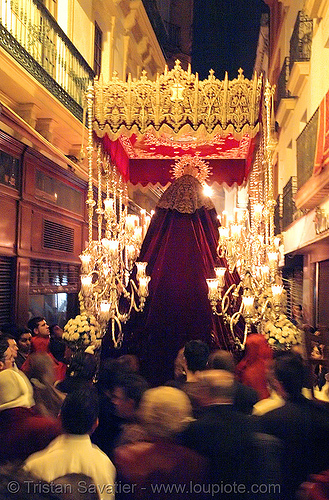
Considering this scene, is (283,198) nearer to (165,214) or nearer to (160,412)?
(165,214)

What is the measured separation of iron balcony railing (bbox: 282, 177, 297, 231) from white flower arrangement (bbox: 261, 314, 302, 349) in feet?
22.8

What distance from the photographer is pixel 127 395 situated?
3.40 m

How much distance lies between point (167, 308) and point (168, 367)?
2.58 feet

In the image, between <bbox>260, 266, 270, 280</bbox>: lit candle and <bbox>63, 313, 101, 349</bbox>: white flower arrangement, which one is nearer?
<bbox>63, 313, 101, 349</bbox>: white flower arrangement

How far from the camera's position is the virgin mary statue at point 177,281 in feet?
23.4

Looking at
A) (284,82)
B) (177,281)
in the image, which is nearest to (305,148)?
(177,281)

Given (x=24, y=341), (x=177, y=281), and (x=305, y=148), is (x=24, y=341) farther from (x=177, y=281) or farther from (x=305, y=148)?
(x=305, y=148)

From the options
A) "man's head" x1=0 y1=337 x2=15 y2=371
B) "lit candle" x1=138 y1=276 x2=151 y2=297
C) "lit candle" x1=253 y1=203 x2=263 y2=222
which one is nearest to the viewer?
"man's head" x1=0 y1=337 x2=15 y2=371

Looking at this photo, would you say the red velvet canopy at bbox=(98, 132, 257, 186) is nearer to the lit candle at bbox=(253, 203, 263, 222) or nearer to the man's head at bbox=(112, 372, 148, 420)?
the lit candle at bbox=(253, 203, 263, 222)

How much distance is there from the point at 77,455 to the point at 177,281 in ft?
16.9

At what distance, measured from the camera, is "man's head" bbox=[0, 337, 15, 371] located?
13.4 feet

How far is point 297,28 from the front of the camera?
11656 mm

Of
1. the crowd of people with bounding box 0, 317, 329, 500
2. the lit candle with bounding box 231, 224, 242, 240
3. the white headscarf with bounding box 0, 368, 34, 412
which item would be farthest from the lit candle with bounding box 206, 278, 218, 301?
the white headscarf with bounding box 0, 368, 34, 412

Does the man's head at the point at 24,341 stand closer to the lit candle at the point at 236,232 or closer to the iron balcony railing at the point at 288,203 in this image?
the lit candle at the point at 236,232
